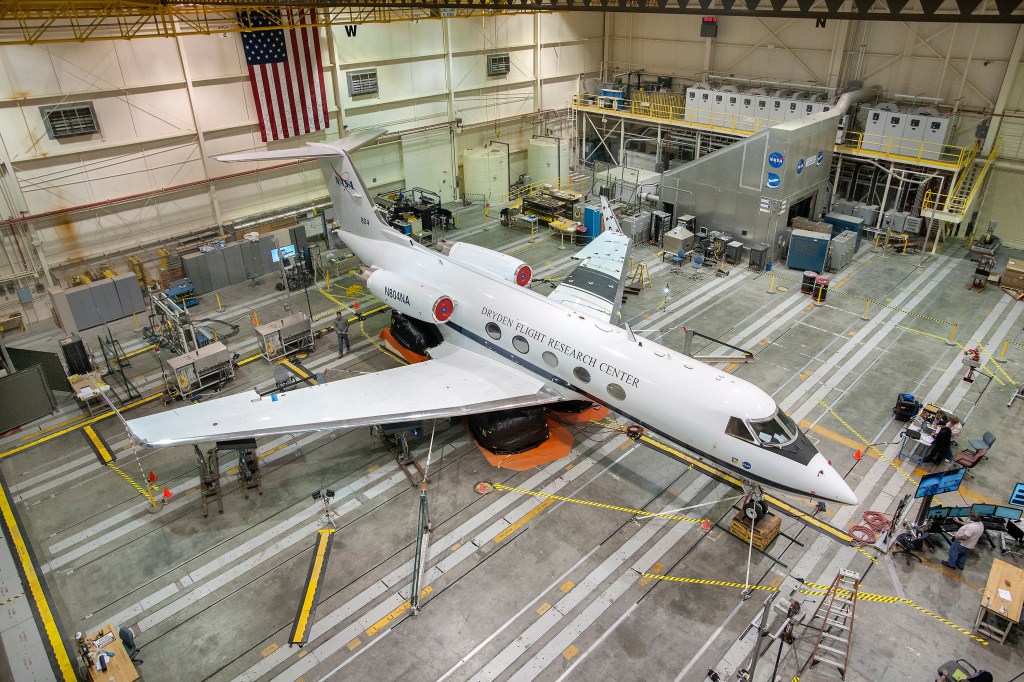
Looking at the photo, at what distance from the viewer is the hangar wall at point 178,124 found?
2712cm

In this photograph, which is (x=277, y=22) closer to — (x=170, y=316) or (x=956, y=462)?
(x=170, y=316)

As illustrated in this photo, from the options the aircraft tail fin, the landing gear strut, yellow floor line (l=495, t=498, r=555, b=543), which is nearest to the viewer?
the landing gear strut

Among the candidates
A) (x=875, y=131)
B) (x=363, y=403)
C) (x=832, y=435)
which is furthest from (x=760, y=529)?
(x=875, y=131)

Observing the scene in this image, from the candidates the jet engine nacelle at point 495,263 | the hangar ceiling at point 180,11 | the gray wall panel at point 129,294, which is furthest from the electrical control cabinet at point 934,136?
the gray wall panel at point 129,294

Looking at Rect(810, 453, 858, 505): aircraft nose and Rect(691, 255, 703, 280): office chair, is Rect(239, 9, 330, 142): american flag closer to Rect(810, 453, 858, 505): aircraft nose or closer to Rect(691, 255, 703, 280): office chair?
Rect(691, 255, 703, 280): office chair

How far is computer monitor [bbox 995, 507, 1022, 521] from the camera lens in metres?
15.8

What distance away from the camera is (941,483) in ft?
52.5

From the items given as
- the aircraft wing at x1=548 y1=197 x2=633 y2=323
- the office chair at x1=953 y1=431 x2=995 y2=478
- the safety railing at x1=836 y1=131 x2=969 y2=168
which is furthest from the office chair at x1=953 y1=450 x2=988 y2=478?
the safety railing at x1=836 y1=131 x2=969 y2=168

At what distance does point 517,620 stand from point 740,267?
23.3m

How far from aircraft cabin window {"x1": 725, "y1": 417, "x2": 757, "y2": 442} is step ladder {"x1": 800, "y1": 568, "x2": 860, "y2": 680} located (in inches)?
138

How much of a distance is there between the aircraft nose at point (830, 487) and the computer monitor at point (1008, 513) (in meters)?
4.25

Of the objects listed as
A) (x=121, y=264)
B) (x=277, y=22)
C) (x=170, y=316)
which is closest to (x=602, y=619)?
(x=170, y=316)

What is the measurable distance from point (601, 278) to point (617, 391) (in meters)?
8.64

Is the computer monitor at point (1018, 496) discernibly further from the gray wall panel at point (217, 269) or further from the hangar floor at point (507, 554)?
the gray wall panel at point (217, 269)
